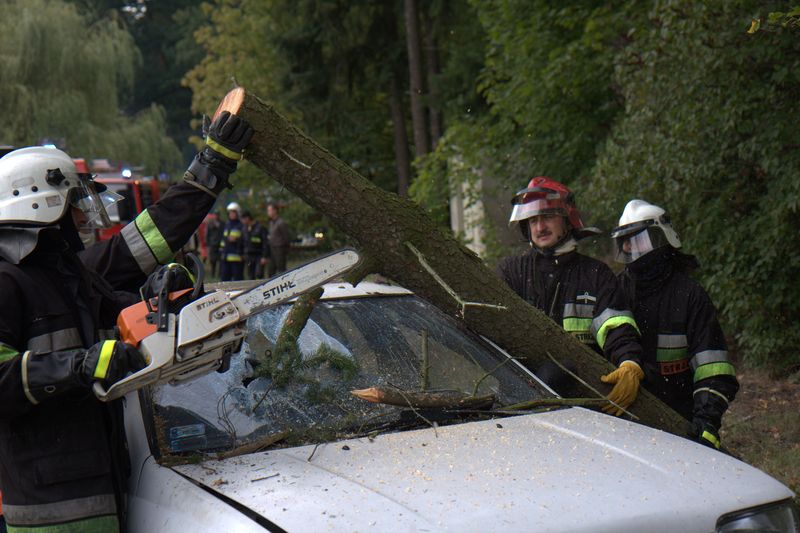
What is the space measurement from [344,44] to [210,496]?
1732cm

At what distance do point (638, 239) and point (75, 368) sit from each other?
8.80ft

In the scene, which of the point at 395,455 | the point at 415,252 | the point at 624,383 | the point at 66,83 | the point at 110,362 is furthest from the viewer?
the point at 66,83

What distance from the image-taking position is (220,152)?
3.45 meters

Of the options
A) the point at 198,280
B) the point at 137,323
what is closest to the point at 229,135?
the point at 198,280

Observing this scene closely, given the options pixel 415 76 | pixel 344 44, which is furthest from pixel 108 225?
pixel 344 44

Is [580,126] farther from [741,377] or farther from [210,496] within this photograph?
[210,496]

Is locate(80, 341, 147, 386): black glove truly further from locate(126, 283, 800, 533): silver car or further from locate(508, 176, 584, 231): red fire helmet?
locate(508, 176, 584, 231): red fire helmet

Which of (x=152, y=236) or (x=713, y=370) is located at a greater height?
(x=152, y=236)

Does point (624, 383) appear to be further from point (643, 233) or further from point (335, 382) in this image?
point (335, 382)

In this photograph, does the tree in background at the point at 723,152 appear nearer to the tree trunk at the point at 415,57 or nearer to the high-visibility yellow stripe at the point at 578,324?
the high-visibility yellow stripe at the point at 578,324

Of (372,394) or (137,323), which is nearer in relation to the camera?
(137,323)

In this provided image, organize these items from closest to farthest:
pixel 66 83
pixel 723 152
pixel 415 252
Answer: pixel 415 252, pixel 723 152, pixel 66 83

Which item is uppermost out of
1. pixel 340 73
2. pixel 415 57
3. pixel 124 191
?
pixel 415 57

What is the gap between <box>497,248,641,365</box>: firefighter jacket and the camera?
415 cm
